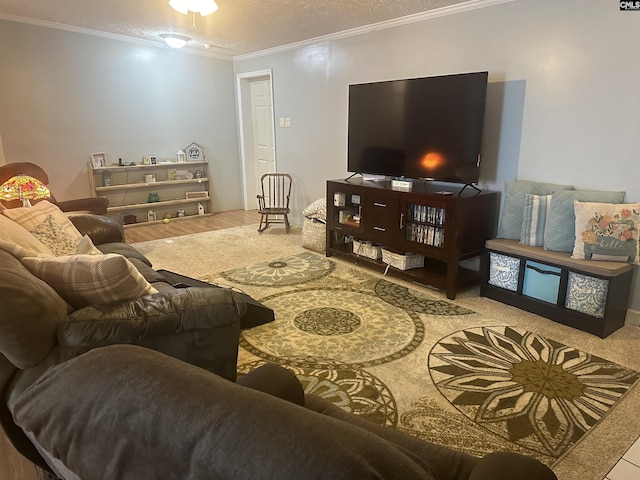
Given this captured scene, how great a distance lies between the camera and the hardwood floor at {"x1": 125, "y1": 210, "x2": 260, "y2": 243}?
5.59 meters

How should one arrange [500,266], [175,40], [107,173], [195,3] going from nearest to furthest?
[195,3] → [500,266] → [175,40] → [107,173]

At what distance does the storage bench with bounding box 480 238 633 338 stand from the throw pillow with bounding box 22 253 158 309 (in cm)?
277

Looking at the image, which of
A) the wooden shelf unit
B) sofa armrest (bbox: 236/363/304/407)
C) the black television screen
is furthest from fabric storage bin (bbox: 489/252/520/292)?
the wooden shelf unit

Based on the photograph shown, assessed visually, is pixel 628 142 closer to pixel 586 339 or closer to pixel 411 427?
pixel 586 339

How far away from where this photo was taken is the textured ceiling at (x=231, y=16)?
12.6 ft

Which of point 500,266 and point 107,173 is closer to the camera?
point 500,266

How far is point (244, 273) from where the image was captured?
13.6 ft

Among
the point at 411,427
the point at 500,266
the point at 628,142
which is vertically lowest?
the point at 411,427

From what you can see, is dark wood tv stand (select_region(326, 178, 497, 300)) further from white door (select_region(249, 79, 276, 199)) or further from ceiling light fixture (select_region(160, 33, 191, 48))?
white door (select_region(249, 79, 276, 199))

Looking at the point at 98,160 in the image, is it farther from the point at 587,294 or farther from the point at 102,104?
the point at 587,294

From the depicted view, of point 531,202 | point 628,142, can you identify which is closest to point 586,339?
point 531,202

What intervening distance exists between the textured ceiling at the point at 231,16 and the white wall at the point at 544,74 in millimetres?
310

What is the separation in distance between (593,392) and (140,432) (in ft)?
7.98

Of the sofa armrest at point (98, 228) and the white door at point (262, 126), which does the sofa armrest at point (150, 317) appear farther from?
the white door at point (262, 126)
